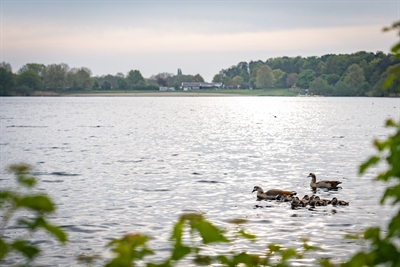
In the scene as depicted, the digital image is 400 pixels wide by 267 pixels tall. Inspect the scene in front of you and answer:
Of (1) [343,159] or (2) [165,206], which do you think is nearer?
(2) [165,206]

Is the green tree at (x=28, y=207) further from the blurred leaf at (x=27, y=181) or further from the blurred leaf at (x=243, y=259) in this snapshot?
the blurred leaf at (x=243, y=259)

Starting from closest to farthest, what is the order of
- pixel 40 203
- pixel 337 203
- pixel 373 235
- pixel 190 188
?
pixel 40 203 < pixel 373 235 < pixel 337 203 < pixel 190 188

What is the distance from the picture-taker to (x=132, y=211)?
1783 cm

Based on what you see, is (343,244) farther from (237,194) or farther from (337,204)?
(237,194)

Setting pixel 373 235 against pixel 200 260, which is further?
pixel 200 260

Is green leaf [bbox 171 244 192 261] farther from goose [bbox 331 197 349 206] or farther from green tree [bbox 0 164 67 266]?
goose [bbox 331 197 349 206]

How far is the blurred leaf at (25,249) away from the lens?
9.90 feet

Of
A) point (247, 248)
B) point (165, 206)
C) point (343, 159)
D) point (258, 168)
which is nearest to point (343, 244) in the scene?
point (247, 248)

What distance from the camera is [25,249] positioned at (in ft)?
9.98

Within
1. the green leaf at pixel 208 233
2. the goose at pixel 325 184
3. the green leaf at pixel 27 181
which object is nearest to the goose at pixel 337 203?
the goose at pixel 325 184

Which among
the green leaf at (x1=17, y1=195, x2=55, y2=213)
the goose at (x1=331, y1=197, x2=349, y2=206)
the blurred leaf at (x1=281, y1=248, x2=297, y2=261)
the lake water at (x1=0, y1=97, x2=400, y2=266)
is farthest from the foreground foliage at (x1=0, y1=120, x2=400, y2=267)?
the goose at (x1=331, y1=197, x2=349, y2=206)

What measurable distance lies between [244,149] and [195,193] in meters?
19.1

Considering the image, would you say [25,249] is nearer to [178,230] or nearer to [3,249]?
[3,249]

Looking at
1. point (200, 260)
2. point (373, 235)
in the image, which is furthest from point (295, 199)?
point (373, 235)
